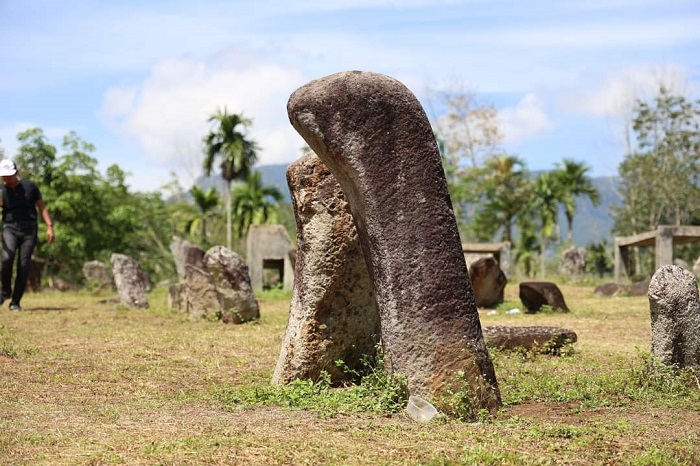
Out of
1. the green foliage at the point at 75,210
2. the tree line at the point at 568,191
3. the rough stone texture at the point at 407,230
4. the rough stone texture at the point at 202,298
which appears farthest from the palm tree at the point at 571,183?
the rough stone texture at the point at 407,230

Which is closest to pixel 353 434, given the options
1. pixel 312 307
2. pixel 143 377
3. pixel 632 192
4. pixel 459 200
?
pixel 312 307

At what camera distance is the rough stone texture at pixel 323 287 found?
8273 mm

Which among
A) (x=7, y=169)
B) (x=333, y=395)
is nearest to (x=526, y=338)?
(x=333, y=395)

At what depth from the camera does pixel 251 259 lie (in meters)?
25.6

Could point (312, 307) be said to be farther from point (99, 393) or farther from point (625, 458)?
point (625, 458)

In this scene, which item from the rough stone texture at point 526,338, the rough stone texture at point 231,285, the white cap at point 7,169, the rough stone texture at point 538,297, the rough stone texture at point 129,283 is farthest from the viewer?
the rough stone texture at point 129,283

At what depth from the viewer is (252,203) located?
59.0 meters

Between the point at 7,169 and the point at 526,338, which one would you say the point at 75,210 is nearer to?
the point at 7,169

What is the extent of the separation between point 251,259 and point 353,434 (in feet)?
64.3

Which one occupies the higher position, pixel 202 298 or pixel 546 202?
pixel 546 202

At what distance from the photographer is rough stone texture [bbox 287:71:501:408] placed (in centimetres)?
681

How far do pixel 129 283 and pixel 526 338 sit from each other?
9.16 m

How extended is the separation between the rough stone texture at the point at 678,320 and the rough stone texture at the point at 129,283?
1123 centimetres

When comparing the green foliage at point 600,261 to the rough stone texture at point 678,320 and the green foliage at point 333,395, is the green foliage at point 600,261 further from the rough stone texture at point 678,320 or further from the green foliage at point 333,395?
the green foliage at point 333,395
